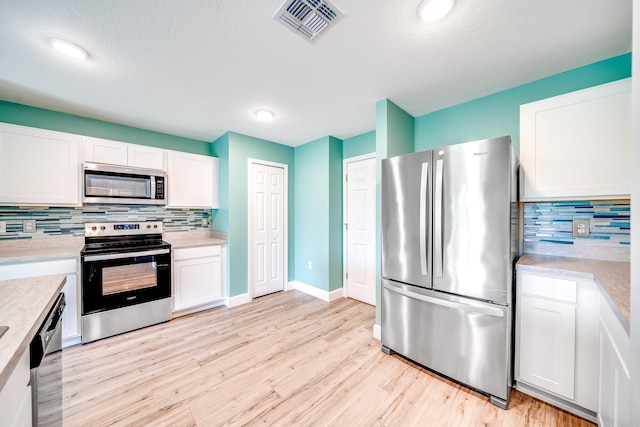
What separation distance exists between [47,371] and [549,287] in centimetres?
263

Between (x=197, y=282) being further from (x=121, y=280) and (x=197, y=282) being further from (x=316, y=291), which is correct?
(x=316, y=291)

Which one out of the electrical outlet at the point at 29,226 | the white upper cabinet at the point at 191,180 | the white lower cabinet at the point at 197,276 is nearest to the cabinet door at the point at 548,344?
the white lower cabinet at the point at 197,276

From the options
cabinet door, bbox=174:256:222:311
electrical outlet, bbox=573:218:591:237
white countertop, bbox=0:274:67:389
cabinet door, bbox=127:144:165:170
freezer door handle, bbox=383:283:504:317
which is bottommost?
cabinet door, bbox=174:256:222:311

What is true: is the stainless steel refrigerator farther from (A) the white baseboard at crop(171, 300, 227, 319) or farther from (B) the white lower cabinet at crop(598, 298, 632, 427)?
(A) the white baseboard at crop(171, 300, 227, 319)

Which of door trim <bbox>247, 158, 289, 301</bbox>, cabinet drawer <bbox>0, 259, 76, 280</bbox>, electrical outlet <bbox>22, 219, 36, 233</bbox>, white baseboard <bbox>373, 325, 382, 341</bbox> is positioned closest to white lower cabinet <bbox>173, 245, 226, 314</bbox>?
door trim <bbox>247, 158, 289, 301</bbox>

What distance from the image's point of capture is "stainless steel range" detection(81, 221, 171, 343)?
2377mm

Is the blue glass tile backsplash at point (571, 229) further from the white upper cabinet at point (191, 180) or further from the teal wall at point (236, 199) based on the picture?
the white upper cabinet at point (191, 180)

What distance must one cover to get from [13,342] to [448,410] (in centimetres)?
218

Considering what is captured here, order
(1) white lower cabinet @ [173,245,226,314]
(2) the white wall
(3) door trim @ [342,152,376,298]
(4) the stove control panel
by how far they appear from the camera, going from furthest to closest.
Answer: (3) door trim @ [342,152,376,298], (1) white lower cabinet @ [173,245,226,314], (4) the stove control panel, (2) the white wall

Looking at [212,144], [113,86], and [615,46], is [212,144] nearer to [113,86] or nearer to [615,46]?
[113,86]

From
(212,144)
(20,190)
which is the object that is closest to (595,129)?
(212,144)

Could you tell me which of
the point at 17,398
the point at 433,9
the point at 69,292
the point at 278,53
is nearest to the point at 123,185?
the point at 69,292

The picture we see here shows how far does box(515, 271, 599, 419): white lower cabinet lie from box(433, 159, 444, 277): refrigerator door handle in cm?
51

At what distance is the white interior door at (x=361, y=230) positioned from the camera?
334 cm
